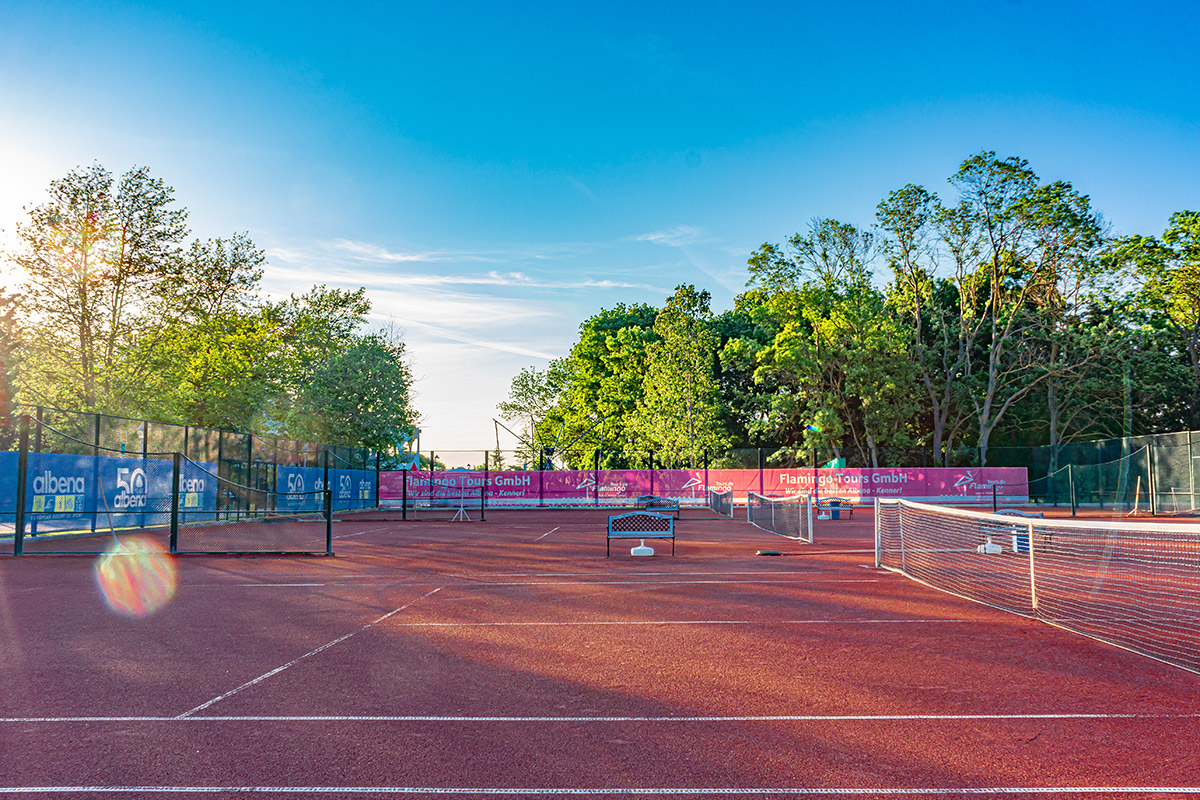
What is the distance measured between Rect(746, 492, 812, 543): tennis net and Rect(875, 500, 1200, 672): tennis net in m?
2.11

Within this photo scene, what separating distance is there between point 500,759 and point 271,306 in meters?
56.3

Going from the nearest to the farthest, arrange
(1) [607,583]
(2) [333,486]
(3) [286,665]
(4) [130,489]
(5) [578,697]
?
(5) [578,697], (3) [286,665], (1) [607,583], (4) [130,489], (2) [333,486]

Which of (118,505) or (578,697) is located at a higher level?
(118,505)

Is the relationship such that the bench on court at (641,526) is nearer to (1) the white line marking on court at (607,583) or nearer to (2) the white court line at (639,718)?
(1) the white line marking on court at (607,583)

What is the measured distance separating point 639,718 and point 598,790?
1.33m

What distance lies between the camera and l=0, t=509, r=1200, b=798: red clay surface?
4734 mm

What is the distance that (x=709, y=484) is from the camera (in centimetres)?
4256

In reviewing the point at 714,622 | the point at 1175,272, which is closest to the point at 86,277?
the point at 714,622

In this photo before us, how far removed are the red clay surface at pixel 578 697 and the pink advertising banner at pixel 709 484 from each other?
1142 inches

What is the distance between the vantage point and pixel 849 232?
4981 centimetres

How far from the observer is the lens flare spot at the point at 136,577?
1105 centimetres

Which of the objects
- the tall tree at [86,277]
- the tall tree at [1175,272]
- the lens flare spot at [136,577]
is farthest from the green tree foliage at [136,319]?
the tall tree at [1175,272]

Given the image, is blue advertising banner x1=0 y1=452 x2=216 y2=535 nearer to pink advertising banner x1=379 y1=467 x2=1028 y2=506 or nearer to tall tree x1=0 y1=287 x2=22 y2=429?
pink advertising banner x1=379 y1=467 x2=1028 y2=506

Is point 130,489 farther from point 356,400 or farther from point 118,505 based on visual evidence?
point 356,400
